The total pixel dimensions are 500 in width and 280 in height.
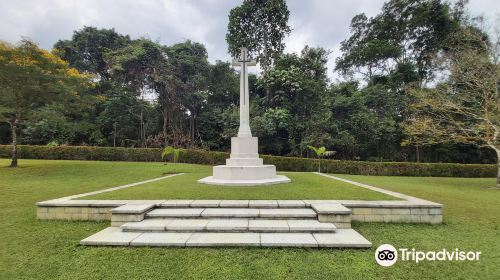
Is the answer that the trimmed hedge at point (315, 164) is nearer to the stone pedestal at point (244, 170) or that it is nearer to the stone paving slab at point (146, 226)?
the stone pedestal at point (244, 170)

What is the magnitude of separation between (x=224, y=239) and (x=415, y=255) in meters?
2.95

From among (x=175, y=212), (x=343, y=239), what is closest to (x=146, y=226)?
(x=175, y=212)

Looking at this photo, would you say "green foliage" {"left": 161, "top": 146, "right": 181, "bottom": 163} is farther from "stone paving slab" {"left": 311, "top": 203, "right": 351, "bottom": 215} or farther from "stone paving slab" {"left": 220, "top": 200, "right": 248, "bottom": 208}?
"stone paving slab" {"left": 311, "top": 203, "right": 351, "bottom": 215}

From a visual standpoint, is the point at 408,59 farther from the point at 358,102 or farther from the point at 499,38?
the point at 499,38

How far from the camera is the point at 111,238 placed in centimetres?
423

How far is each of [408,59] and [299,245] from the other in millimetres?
29600

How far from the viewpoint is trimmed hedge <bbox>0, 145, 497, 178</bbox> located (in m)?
17.6

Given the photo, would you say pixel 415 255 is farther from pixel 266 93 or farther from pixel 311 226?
pixel 266 93

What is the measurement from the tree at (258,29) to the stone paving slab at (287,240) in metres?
22.0

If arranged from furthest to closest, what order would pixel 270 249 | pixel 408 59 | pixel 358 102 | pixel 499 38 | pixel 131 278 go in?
pixel 408 59 → pixel 358 102 → pixel 499 38 → pixel 270 249 → pixel 131 278

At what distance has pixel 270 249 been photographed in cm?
395

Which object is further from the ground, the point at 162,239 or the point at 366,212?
the point at 366,212

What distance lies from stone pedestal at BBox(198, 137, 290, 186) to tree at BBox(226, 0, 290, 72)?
16026 millimetres

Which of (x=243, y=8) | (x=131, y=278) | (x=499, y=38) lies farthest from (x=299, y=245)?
(x=243, y=8)
